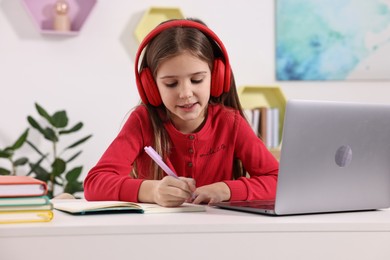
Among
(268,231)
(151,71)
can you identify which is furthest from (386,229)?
(151,71)

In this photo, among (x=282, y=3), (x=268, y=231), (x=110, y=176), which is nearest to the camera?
(x=268, y=231)

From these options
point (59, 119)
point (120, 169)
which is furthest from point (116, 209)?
point (59, 119)

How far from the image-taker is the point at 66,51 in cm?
384

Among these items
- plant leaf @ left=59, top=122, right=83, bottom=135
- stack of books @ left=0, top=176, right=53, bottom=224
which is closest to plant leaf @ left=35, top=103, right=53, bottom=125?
plant leaf @ left=59, top=122, right=83, bottom=135

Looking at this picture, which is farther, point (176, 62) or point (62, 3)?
point (62, 3)

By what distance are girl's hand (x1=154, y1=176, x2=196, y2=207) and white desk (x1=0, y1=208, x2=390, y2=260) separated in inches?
6.5

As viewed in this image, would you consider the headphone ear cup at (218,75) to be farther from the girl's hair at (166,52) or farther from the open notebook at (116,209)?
the open notebook at (116,209)

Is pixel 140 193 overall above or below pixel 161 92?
below

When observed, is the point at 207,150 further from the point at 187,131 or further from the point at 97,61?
the point at 97,61

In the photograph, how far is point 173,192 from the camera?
1.30m

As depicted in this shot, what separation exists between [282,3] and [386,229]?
10.3 ft

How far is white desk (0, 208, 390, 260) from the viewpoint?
Answer: 98 centimetres

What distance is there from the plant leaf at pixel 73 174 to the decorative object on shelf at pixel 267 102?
3.63ft

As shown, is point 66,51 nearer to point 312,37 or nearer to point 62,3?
point 62,3
